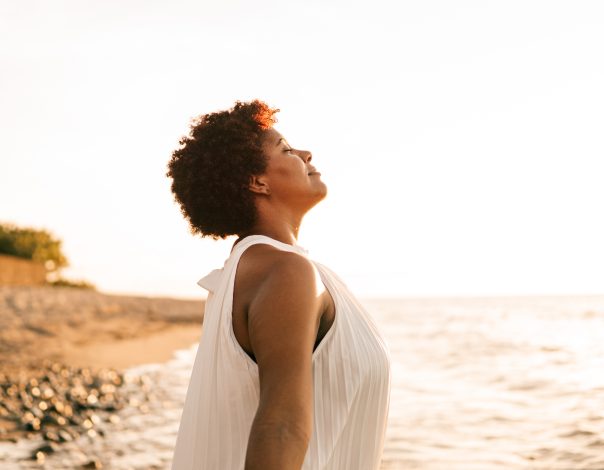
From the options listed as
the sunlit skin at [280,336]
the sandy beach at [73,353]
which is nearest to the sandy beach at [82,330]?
the sandy beach at [73,353]

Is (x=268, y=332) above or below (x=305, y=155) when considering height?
below

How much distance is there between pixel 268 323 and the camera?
6.11ft

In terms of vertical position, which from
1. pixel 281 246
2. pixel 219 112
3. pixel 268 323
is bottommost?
pixel 268 323

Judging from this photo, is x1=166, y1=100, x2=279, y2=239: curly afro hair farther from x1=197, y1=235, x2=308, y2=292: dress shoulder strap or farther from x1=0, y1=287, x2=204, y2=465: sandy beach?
x1=0, y1=287, x2=204, y2=465: sandy beach

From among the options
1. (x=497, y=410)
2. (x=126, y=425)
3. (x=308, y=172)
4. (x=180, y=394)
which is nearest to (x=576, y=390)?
(x=497, y=410)

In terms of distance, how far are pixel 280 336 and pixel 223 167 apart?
72cm

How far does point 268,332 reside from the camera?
1.86 meters

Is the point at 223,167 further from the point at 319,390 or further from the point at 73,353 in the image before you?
the point at 73,353

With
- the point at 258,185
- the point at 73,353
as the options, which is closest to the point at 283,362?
the point at 258,185

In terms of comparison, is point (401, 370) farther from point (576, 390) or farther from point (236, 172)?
point (236, 172)

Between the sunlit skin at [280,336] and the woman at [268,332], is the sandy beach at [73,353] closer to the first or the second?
the woman at [268,332]

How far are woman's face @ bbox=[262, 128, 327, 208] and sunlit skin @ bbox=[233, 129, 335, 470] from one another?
0.99 ft

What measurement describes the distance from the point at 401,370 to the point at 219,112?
17.0 metres

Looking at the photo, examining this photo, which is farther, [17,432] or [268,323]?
[17,432]
